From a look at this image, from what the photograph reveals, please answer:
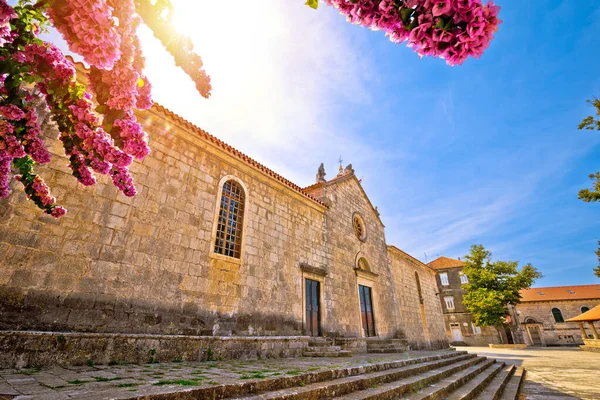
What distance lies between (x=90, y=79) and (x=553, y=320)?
5639 cm

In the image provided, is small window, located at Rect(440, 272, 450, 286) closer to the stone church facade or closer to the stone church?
the stone church facade

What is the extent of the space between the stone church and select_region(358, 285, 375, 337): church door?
0.09 metres

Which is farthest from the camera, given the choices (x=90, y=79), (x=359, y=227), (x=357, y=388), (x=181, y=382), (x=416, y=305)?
(x=416, y=305)

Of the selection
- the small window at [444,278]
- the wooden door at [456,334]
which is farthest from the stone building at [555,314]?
the small window at [444,278]

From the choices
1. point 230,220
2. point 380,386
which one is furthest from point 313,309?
point 380,386

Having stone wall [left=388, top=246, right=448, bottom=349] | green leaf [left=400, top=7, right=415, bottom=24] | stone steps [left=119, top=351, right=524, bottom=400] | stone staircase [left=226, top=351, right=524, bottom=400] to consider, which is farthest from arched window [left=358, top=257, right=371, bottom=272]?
Result: green leaf [left=400, top=7, right=415, bottom=24]

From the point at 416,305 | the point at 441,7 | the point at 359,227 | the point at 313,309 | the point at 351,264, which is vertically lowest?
the point at 313,309

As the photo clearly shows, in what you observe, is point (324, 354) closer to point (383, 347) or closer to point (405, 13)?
point (383, 347)

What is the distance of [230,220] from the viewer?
7922 mm

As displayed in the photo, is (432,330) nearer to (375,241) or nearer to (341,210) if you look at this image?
(375,241)

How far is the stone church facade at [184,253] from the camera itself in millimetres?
4496

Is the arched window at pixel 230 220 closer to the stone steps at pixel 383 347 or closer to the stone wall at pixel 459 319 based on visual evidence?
the stone steps at pixel 383 347

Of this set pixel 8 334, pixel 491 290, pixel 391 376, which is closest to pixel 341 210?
pixel 391 376

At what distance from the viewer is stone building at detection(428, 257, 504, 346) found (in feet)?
111
